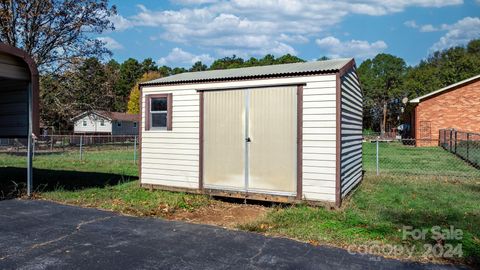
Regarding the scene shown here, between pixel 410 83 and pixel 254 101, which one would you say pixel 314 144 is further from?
pixel 410 83

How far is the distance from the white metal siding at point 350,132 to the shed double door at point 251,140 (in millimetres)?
1086

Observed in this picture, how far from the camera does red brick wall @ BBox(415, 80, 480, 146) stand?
26219mm

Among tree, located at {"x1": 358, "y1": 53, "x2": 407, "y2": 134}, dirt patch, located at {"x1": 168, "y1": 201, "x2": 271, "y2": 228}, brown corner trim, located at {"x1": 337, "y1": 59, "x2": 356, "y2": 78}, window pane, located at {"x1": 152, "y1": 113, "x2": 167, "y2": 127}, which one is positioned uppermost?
tree, located at {"x1": 358, "y1": 53, "x2": 407, "y2": 134}

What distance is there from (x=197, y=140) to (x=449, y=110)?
23955 mm

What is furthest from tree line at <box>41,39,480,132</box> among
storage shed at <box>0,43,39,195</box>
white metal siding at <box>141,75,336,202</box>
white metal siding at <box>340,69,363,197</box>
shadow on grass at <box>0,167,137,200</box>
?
white metal siding at <box>340,69,363,197</box>

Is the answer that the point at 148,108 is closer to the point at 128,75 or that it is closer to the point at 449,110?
the point at 449,110

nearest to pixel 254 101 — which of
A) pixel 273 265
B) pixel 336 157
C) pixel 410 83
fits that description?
pixel 336 157

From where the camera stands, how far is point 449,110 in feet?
88.3

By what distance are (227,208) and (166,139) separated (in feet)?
8.23

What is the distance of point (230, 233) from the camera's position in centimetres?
568

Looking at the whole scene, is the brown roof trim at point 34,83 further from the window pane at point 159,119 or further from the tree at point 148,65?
the tree at point 148,65

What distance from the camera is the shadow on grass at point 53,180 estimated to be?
9405mm

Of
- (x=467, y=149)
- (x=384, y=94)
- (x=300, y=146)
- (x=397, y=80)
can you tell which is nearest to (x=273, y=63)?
(x=384, y=94)

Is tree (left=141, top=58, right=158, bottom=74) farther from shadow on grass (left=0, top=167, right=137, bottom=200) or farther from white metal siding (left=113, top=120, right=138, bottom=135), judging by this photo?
shadow on grass (left=0, top=167, right=137, bottom=200)
